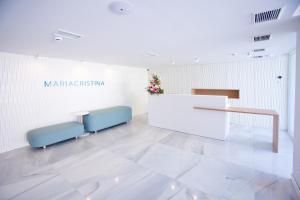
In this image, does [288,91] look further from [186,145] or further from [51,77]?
[51,77]

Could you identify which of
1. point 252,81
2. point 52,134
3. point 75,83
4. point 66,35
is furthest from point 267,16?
point 75,83

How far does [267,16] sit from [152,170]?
3.08 meters

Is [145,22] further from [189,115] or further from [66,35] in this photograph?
[189,115]

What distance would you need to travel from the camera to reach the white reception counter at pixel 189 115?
4513 millimetres

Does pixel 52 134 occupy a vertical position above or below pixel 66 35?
below

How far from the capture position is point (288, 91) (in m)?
5.10

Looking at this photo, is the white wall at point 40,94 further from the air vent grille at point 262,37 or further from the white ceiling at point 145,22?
the air vent grille at point 262,37

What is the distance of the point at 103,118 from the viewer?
5.49 meters

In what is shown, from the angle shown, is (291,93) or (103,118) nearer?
(291,93)

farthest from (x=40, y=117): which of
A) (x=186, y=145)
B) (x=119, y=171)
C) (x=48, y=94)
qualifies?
(x=186, y=145)

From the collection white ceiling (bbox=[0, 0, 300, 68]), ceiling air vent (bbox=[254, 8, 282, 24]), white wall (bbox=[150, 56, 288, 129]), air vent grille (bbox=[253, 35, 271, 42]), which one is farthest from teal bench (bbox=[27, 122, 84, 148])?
white wall (bbox=[150, 56, 288, 129])

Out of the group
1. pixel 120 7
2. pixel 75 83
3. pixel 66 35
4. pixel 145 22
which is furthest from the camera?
pixel 75 83

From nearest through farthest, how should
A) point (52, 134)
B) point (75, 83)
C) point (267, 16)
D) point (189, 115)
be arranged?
1. point (267, 16)
2. point (52, 134)
3. point (189, 115)
4. point (75, 83)

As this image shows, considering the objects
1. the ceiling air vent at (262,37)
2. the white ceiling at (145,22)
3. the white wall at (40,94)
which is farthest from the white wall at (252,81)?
the white wall at (40,94)
